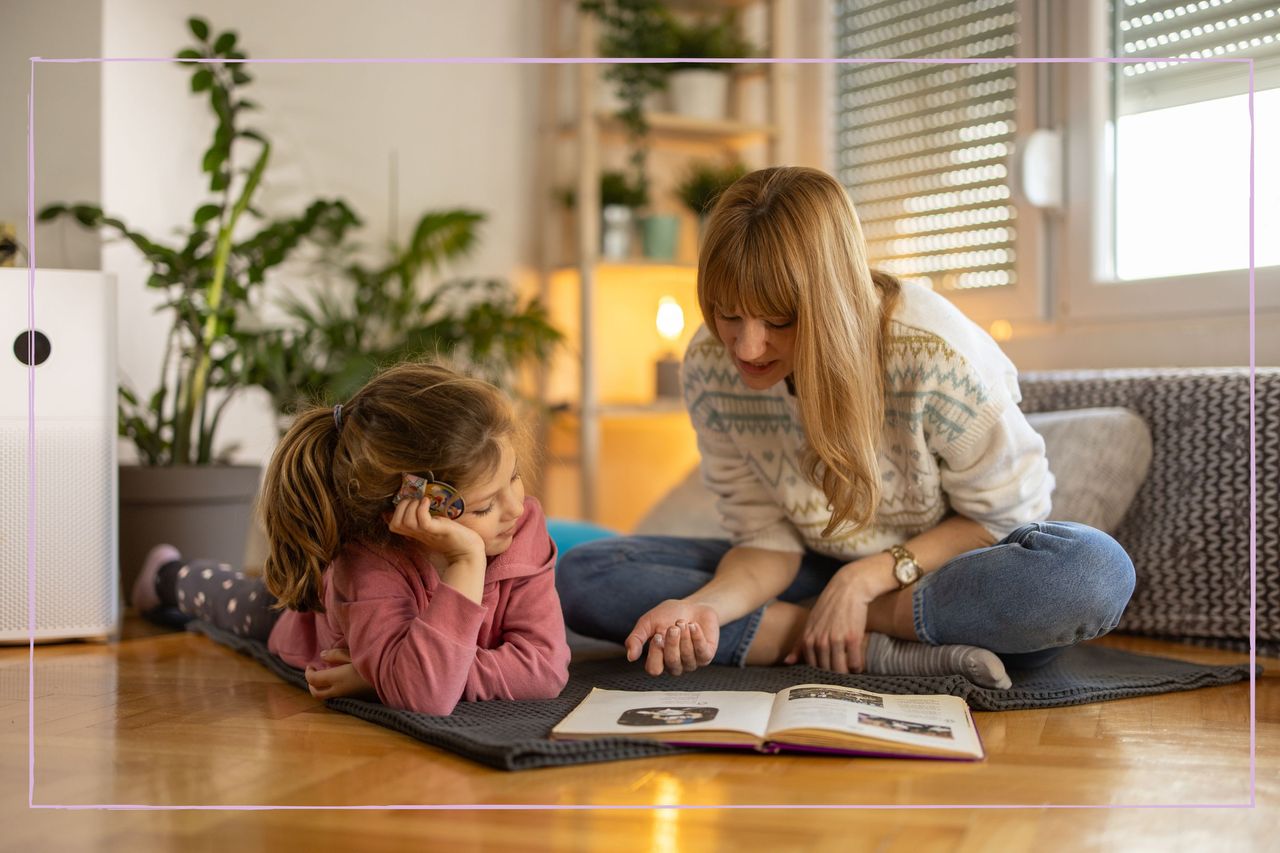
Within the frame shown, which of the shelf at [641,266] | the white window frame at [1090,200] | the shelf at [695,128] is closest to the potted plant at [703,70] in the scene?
the shelf at [695,128]

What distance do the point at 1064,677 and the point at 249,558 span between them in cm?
188

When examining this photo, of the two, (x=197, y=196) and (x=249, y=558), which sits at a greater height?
(x=197, y=196)

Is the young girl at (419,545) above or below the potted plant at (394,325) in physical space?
below

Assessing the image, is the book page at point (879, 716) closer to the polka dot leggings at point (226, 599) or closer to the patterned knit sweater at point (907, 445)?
the patterned knit sweater at point (907, 445)

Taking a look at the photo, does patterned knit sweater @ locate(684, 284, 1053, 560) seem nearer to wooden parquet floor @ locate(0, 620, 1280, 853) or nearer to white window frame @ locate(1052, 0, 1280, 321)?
wooden parquet floor @ locate(0, 620, 1280, 853)

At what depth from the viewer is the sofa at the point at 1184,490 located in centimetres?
180

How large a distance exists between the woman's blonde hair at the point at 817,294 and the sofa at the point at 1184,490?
2.22 ft

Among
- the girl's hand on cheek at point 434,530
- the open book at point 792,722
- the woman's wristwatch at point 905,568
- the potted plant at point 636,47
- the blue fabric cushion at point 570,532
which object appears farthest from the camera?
the potted plant at point 636,47

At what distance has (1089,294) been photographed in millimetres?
2391

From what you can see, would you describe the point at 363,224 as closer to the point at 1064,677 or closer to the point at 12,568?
the point at 12,568

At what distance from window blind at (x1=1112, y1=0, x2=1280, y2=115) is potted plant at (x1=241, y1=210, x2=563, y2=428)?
4.19 ft

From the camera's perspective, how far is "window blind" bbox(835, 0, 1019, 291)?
8.23ft

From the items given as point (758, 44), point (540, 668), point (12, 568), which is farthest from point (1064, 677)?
point (758, 44)

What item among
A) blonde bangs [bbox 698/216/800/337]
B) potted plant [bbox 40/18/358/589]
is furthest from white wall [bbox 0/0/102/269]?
blonde bangs [bbox 698/216/800/337]
